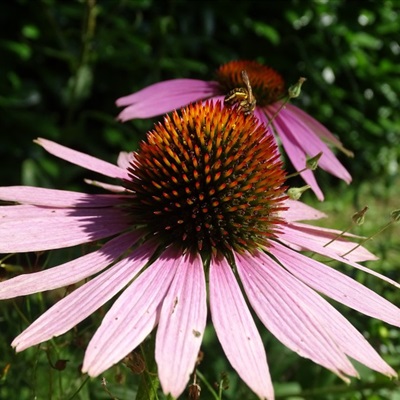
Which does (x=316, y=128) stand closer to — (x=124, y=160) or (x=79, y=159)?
(x=124, y=160)

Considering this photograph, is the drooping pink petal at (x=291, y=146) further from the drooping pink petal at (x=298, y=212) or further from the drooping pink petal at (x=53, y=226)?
the drooping pink petal at (x=53, y=226)

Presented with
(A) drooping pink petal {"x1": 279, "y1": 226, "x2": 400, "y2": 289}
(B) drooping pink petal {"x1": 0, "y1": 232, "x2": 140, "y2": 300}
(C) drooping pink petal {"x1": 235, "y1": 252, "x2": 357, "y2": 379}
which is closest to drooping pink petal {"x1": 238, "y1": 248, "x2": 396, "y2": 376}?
(C) drooping pink petal {"x1": 235, "y1": 252, "x2": 357, "y2": 379}

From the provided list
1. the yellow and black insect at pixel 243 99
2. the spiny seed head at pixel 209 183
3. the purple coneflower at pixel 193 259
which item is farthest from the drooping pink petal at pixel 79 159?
the yellow and black insect at pixel 243 99

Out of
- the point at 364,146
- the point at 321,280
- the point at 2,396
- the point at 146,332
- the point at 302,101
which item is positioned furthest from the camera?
the point at 364,146

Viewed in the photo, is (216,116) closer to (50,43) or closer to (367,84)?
(50,43)

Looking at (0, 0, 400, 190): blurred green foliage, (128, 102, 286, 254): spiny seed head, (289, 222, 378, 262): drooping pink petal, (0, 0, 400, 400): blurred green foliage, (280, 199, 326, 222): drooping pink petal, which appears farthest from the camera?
(0, 0, 400, 190): blurred green foliage

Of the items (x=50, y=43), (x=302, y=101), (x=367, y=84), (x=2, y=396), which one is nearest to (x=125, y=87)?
(x=50, y=43)

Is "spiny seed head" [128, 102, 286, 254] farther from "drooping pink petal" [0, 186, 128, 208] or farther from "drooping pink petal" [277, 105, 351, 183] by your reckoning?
"drooping pink petal" [277, 105, 351, 183]

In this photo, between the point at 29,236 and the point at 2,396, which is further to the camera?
the point at 2,396
